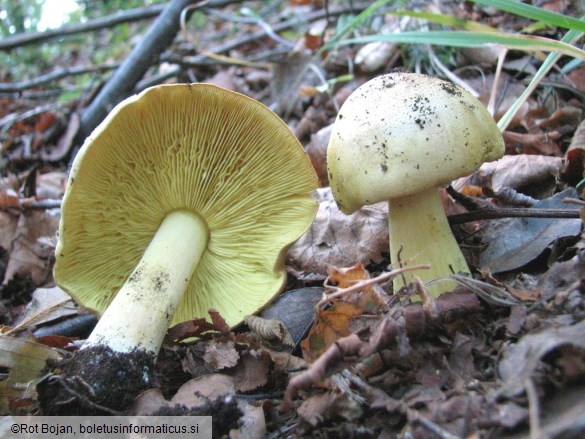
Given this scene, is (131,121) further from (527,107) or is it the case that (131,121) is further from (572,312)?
(527,107)

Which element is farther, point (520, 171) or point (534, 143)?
point (534, 143)

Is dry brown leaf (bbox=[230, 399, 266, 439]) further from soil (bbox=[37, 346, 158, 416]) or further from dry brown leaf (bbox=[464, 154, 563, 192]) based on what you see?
dry brown leaf (bbox=[464, 154, 563, 192])

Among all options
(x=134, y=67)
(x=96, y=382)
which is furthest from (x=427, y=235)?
(x=134, y=67)

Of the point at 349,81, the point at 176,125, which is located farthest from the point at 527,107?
the point at 176,125

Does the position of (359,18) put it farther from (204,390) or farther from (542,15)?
(204,390)

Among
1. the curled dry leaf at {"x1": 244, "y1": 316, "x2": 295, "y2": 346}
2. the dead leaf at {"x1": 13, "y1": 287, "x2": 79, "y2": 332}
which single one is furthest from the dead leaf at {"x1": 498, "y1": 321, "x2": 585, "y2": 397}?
the dead leaf at {"x1": 13, "y1": 287, "x2": 79, "y2": 332}

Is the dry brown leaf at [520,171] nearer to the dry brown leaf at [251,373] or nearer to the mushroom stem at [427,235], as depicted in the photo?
the mushroom stem at [427,235]
